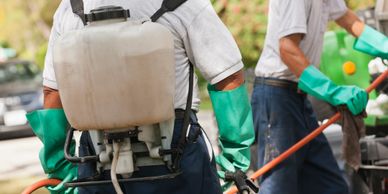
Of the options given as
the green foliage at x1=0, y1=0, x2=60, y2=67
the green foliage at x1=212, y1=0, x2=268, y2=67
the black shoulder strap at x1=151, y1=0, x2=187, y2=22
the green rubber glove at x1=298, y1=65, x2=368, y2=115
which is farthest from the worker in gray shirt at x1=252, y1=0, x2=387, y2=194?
the green foliage at x1=0, y1=0, x2=60, y2=67

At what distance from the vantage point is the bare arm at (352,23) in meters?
6.04

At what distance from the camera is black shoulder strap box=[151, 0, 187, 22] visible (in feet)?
12.4

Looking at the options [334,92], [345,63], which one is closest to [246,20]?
[345,63]

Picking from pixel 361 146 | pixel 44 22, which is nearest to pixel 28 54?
pixel 44 22

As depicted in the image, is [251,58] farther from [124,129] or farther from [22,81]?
[124,129]

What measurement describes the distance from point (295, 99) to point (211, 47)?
6.26 feet

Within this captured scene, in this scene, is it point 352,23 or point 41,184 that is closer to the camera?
point 41,184

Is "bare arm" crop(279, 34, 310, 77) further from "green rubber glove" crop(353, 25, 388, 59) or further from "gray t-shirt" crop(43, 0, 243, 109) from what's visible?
"gray t-shirt" crop(43, 0, 243, 109)

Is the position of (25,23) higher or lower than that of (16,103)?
lower

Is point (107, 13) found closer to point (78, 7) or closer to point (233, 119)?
point (78, 7)

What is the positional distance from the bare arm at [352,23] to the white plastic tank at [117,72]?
2.62m

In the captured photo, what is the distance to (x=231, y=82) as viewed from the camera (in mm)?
3902

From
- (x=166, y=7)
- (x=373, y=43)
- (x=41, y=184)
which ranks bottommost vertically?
(x=373, y=43)

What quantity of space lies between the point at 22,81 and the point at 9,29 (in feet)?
88.6
